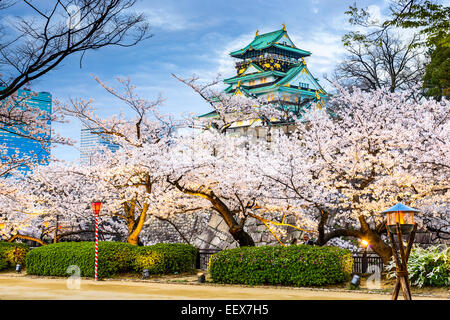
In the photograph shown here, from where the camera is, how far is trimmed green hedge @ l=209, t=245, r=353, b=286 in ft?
49.8

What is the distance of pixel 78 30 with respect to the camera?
13531 mm

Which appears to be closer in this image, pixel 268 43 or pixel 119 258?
pixel 119 258

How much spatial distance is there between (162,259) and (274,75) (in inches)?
1332

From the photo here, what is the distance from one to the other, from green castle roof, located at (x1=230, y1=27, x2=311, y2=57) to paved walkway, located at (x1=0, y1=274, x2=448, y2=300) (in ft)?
132

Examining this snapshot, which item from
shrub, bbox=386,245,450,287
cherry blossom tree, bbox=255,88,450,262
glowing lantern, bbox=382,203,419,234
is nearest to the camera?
glowing lantern, bbox=382,203,419,234

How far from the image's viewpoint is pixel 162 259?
19.5m

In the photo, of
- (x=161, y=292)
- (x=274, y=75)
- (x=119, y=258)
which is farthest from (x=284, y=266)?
(x=274, y=75)

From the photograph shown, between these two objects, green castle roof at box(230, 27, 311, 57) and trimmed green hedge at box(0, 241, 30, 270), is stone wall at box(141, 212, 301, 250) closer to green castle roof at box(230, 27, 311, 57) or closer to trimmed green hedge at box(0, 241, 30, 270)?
trimmed green hedge at box(0, 241, 30, 270)

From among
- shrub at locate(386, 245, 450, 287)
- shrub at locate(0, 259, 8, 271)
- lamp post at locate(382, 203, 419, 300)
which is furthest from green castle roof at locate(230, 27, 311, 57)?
lamp post at locate(382, 203, 419, 300)

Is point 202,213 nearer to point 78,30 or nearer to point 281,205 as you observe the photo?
point 281,205

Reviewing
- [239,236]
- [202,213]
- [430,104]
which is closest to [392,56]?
[430,104]

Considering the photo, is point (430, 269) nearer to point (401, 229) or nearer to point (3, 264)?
point (401, 229)

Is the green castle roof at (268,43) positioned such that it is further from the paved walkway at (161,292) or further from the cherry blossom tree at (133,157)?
the paved walkway at (161,292)

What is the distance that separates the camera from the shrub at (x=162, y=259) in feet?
63.9
